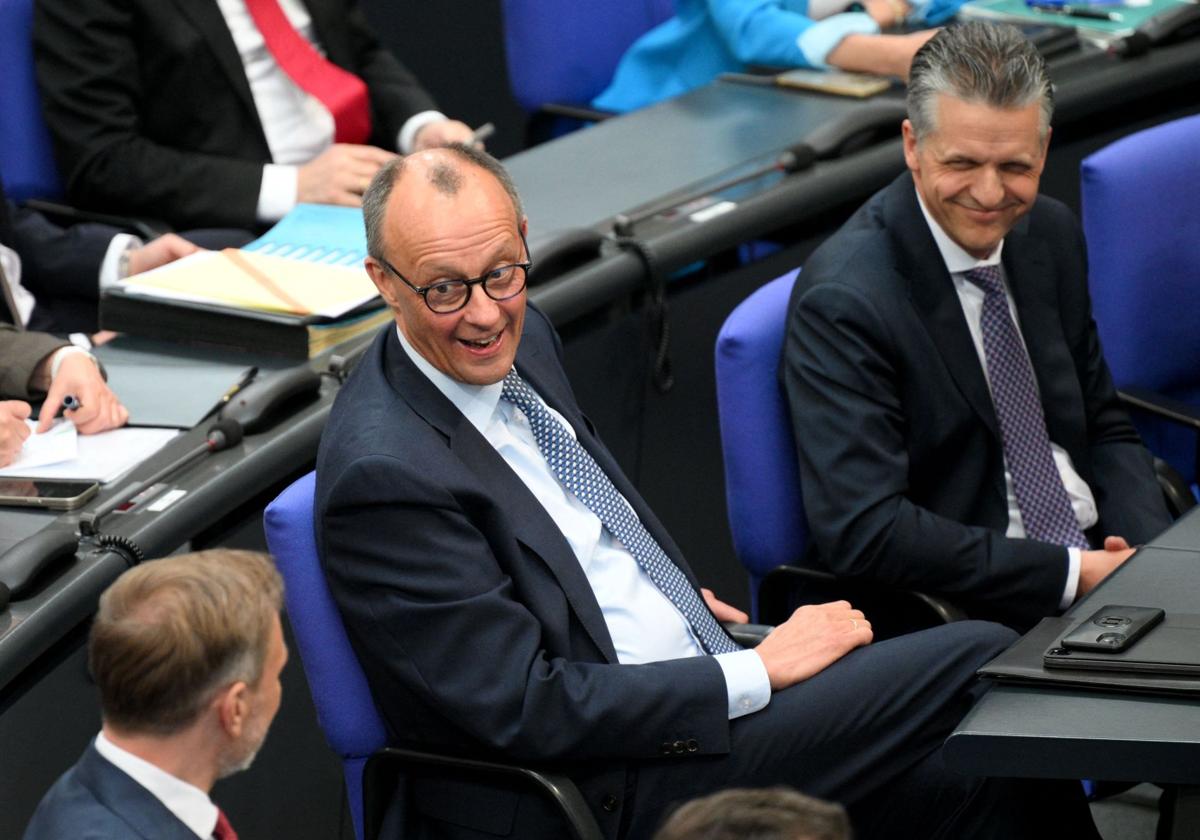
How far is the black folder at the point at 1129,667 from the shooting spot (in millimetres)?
1726

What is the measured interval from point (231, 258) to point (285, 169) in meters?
0.65

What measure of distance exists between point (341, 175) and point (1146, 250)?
1.40m

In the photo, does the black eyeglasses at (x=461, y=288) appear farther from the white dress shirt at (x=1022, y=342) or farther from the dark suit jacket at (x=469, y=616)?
the white dress shirt at (x=1022, y=342)

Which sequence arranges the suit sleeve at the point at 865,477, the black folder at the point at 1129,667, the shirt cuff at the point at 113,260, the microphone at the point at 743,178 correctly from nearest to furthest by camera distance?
the black folder at the point at 1129,667 → the suit sleeve at the point at 865,477 → the microphone at the point at 743,178 → the shirt cuff at the point at 113,260

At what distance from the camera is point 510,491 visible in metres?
2.08

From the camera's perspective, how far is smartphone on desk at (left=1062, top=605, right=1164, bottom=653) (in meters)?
1.79

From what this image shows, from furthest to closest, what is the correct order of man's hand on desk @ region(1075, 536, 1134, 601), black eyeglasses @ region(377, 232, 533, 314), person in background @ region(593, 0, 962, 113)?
1. person in background @ region(593, 0, 962, 113)
2. man's hand on desk @ region(1075, 536, 1134, 601)
3. black eyeglasses @ region(377, 232, 533, 314)

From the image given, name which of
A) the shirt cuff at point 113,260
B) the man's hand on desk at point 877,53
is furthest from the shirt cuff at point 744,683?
the man's hand on desk at point 877,53

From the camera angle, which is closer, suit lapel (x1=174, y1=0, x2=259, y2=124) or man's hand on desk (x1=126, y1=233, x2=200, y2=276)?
man's hand on desk (x1=126, y1=233, x2=200, y2=276)

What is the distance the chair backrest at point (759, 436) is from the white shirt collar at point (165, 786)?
0.97 meters

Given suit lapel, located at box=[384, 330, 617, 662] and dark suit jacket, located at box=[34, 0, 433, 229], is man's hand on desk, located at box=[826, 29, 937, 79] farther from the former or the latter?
suit lapel, located at box=[384, 330, 617, 662]

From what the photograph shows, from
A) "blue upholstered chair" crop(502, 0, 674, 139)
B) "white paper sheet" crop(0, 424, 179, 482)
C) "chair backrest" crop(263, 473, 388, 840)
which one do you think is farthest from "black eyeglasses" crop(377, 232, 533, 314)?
"blue upholstered chair" crop(502, 0, 674, 139)

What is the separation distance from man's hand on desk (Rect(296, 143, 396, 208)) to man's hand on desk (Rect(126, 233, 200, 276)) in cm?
29

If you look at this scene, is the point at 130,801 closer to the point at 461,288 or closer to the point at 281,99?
the point at 461,288
